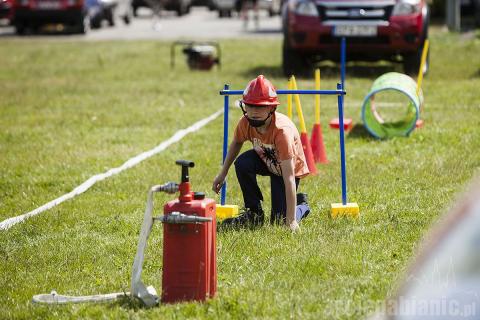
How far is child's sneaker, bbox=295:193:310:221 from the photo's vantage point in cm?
723

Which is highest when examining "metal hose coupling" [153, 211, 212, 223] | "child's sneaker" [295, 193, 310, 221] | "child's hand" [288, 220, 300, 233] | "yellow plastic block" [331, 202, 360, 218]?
"metal hose coupling" [153, 211, 212, 223]

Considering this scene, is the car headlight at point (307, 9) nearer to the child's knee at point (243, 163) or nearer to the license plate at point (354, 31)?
the license plate at point (354, 31)

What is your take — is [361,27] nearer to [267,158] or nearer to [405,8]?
[405,8]

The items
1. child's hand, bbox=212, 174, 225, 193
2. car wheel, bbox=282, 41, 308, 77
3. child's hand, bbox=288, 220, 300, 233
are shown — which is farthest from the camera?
car wheel, bbox=282, 41, 308, 77

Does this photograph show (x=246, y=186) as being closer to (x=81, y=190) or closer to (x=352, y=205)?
(x=352, y=205)

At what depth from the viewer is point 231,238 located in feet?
22.2

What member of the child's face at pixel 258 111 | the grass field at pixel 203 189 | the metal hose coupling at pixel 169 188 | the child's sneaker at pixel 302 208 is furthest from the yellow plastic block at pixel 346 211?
the metal hose coupling at pixel 169 188

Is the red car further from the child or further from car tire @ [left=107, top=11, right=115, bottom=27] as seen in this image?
car tire @ [left=107, top=11, right=115, bottom=27]

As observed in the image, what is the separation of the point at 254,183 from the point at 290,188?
584 millimetres

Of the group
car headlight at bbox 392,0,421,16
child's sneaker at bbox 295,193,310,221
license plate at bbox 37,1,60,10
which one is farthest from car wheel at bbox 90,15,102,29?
child's sneaker at bbox 295,193,310,221

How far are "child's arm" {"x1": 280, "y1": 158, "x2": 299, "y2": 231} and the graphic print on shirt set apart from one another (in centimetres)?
21

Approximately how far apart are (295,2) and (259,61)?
3837 mm

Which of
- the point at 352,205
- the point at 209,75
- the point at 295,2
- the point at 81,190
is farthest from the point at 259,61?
the point at 352,205

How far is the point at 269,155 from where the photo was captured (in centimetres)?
710
